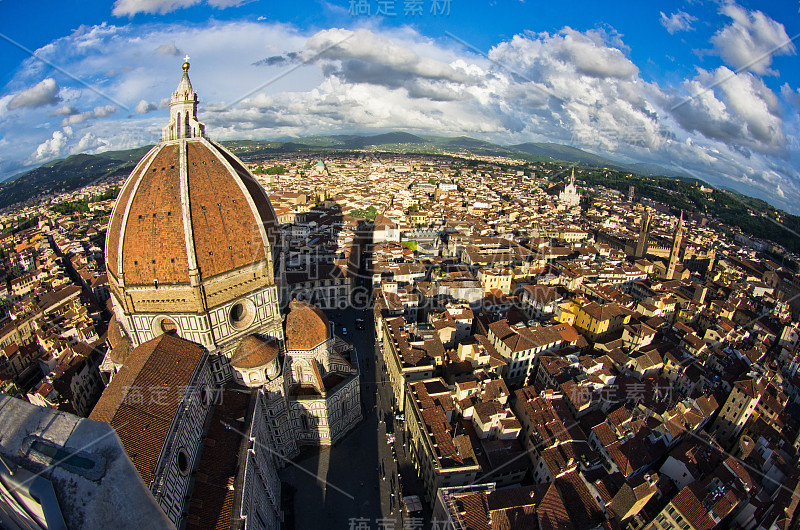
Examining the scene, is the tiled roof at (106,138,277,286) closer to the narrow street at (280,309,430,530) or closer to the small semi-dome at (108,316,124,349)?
the small semi-dome at (108,316,124,349)

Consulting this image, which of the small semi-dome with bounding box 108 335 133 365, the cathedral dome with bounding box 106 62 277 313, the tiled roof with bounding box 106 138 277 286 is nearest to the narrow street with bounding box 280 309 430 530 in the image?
the small semi-dome with bounding box 108 335 133 365

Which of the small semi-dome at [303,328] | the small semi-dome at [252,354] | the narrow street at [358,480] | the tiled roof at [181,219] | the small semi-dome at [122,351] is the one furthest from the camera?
the small semi-dome at [303,328]

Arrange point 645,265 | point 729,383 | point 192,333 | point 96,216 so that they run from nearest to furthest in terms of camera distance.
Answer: point 192,333 → point 729,383 → point 645,265 → point 96,216

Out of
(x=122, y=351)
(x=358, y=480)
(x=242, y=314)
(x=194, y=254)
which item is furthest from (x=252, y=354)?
(x=358, y=480)

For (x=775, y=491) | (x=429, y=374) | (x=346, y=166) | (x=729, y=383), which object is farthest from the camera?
(x=346, y=166)

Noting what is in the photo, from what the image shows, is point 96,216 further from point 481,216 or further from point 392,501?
point 392,501

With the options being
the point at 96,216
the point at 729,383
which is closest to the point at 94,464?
the point at 729,383

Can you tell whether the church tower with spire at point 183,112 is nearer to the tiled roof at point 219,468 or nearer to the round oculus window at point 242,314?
the round oculus window at point 242,314

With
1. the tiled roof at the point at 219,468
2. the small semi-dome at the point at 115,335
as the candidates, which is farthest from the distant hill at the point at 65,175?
the tiled roof at the point at 219,468
